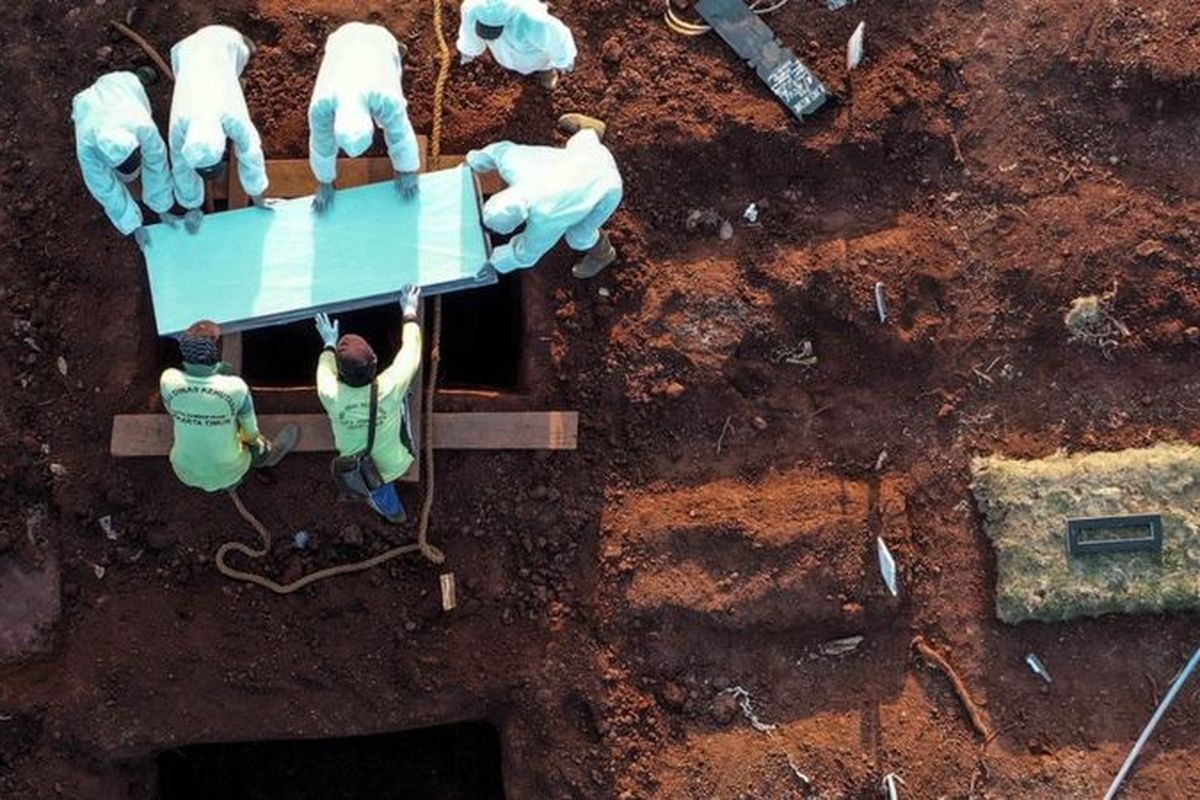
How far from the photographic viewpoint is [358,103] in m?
5.39

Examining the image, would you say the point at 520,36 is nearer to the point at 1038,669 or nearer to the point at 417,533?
the point at 417,533

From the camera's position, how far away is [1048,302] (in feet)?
21.5

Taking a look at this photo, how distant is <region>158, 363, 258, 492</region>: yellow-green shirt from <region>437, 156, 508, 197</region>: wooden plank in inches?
68.6

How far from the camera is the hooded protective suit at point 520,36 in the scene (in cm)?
548

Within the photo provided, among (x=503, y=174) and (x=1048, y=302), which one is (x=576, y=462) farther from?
(x=1048, y=302)

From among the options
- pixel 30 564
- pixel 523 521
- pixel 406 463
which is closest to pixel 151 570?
pixel 30 564

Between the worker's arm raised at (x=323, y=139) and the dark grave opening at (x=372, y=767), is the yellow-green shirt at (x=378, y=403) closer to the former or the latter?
the worker's arm raised at (x=323, y=139)

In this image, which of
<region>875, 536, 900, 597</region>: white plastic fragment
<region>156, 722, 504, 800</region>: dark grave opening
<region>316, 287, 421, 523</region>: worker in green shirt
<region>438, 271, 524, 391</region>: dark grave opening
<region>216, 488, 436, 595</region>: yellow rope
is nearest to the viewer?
<region>316, 287, 421, 523</region>: worker in green shirt

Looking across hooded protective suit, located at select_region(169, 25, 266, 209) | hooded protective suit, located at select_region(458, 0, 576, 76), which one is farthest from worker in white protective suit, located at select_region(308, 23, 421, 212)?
hooded protective suit, located at select_region(458, 0, 576, 76)

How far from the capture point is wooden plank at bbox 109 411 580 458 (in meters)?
6.09

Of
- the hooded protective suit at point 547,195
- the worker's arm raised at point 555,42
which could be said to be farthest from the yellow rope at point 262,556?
the worker's arm raised at point 555,42

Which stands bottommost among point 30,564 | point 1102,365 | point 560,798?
point 560,798

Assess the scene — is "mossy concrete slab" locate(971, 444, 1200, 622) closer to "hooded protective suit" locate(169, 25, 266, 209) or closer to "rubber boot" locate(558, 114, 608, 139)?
"rubber boot" locate(558, 114, 608, 139)

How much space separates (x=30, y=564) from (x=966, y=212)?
19.4ft
